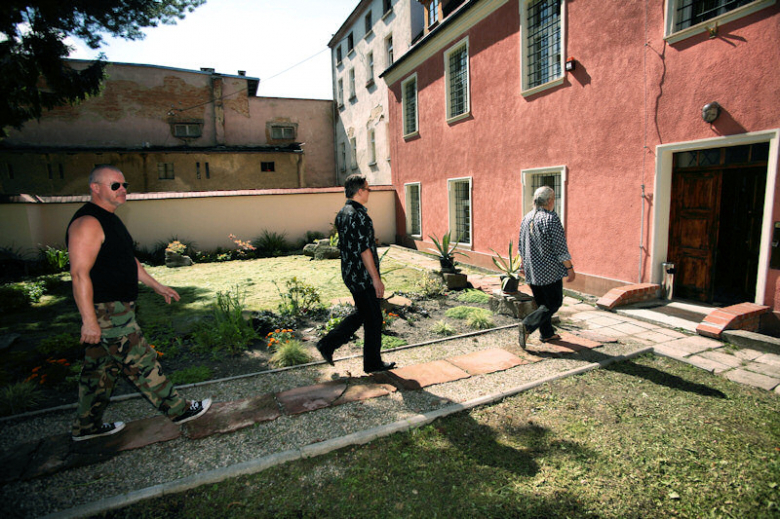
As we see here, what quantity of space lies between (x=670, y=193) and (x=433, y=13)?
11.1 m

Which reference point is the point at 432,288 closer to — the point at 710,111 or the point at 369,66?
the point at 710,111

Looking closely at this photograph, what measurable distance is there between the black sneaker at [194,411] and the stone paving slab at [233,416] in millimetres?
41

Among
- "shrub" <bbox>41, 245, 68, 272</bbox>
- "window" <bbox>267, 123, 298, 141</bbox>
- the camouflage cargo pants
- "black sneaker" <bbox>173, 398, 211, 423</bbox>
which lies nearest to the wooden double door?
"black sneaker" <bbox>173, 398, 211, 423</bbox>

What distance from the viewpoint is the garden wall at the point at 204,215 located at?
11648mm

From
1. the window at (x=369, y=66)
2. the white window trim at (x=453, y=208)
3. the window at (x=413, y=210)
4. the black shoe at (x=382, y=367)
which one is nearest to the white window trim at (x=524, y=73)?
the white window trim at (x=453, y=208)

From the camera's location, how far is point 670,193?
21.0 ft

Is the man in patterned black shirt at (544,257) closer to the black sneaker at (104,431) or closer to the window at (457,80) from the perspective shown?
the black sneaker at (104,431)

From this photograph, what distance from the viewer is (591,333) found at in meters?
5.36

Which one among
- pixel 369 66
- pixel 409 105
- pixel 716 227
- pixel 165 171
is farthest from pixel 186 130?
pixel 716 227

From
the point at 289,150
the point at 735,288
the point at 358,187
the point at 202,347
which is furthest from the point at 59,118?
the point at 735,288

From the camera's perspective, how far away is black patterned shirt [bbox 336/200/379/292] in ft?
12.0

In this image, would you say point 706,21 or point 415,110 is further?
point 415,110

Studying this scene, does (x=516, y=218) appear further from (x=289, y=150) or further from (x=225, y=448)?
(x=289, y=150)

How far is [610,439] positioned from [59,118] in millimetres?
26869
